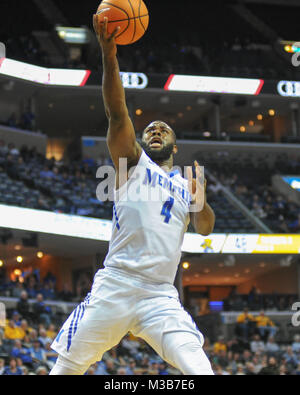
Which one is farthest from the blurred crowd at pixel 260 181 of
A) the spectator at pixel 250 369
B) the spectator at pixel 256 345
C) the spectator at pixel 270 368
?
the spectator at pixel 250 369

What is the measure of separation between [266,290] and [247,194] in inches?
237

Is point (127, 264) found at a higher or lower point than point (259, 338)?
lower

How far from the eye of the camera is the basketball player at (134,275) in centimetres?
434

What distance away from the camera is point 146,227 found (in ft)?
15.2

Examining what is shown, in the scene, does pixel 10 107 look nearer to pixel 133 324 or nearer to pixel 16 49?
pixel 16 49

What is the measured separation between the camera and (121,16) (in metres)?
4.87

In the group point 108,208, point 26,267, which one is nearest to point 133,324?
point 108,208

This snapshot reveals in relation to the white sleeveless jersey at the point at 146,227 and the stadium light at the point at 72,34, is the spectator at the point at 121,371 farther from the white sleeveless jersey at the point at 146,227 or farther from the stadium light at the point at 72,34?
the stadium light at the point at 72,34

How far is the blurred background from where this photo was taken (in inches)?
798

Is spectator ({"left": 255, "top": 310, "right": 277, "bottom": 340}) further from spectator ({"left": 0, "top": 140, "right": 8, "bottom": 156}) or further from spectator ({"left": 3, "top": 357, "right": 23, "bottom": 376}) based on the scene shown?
spectator ({"left": 0, "top": 140, "right": 8, "bottom": 156})

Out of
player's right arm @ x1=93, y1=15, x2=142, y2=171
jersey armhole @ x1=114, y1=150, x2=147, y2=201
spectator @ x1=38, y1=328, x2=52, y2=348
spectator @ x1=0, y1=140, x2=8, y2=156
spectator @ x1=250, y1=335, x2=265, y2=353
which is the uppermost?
spectator @ x1=0, y1=140, x2=8, y2=156

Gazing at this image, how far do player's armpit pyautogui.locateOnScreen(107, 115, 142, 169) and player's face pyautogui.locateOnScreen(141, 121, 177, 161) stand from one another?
0.37m

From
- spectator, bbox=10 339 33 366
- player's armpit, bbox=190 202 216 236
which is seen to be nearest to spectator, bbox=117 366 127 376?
spectator, bbox=10 339 33 366

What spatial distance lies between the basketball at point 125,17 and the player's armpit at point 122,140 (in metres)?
0.71
